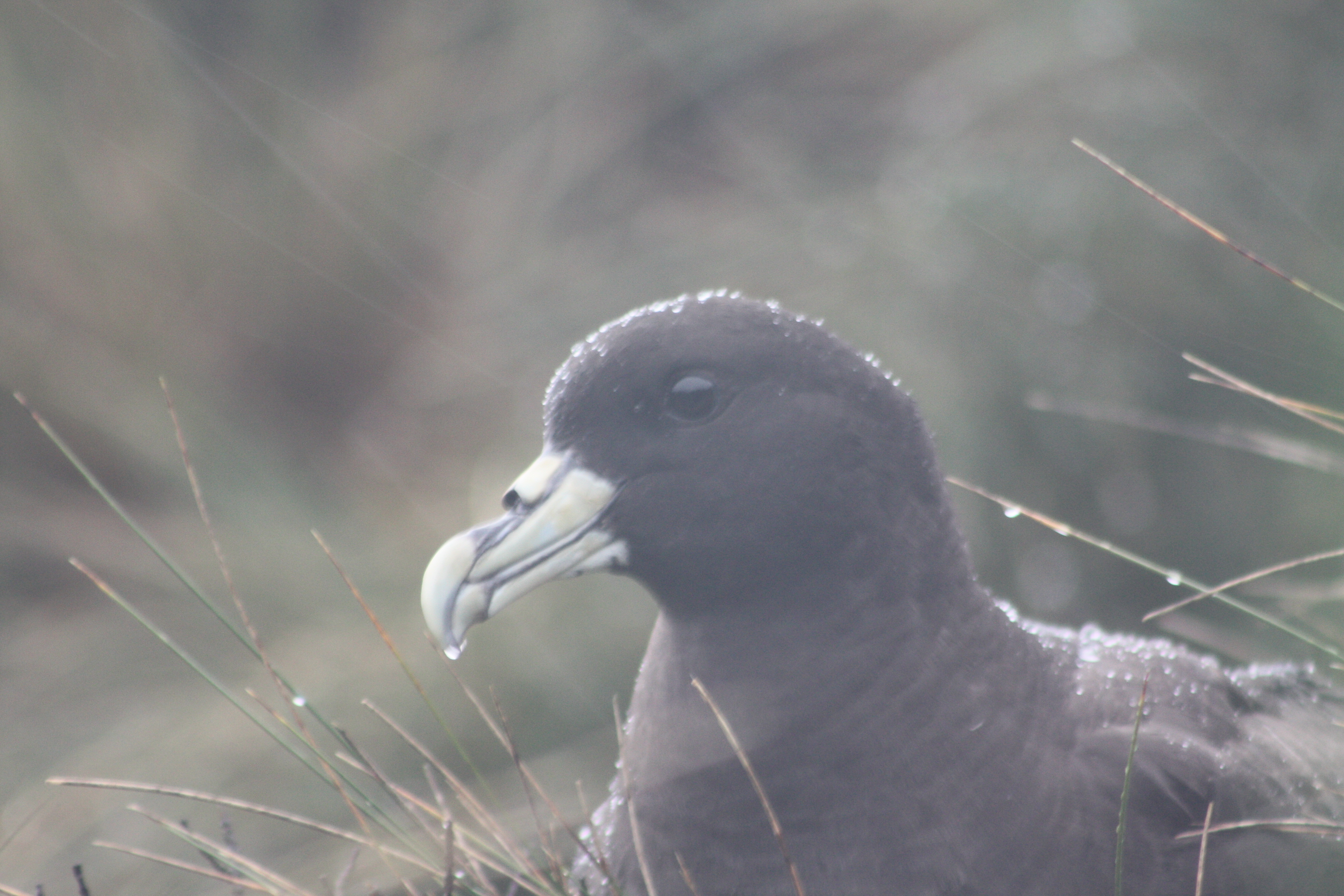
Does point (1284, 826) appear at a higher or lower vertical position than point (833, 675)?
lower

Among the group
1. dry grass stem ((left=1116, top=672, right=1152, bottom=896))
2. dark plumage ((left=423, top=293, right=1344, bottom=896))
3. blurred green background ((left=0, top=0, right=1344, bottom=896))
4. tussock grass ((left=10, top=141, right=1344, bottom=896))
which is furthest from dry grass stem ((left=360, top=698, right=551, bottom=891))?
blurred green background ((left=0, top=0, right=1344, bottom=896))

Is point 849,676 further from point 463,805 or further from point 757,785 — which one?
A: point 463,805

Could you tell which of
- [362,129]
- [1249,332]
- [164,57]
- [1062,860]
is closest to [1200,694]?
[1062,860]

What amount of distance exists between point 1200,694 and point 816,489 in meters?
0.77

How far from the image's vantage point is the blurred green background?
3764mm

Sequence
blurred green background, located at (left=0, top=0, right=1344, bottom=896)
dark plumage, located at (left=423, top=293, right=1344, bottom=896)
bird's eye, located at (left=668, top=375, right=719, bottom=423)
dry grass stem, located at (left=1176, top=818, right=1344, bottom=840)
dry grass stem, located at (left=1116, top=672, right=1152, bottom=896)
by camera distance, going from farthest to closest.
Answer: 1. blurred green background, located at (left=0, top=0, right=1344, bottom=896)
2. bird's eye, located at (left=668, top=375, right=719, bottom=423)
3. dark plumage, located at (left=423, top=293, right=1344, bottom=896)
4. dry grass stem, located at (left=1176, top=818, right=1344, bottom=840)
5. dry grass stem, located at (left=1116, top=672, right=1152, bottom=896)

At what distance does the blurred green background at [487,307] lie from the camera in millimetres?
3764

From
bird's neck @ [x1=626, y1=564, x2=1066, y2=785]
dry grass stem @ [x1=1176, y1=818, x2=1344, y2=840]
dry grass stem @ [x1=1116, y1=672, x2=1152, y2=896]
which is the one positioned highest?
bird's neck @ [x1=626, y1=564, x2=1066, y2=785]

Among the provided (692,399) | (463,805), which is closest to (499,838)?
(463,805)

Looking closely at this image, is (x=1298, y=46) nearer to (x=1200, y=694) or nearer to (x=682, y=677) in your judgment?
(x=1200, y=694)

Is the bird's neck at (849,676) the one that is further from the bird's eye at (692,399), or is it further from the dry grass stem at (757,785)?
the bird's eye at (692,399)

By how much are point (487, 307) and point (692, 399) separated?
3.12 m

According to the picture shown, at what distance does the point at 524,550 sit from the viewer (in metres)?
1.87

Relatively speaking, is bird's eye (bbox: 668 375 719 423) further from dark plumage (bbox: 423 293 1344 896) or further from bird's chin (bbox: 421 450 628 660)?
bird's chin (bbox: 421 450 628 660)
